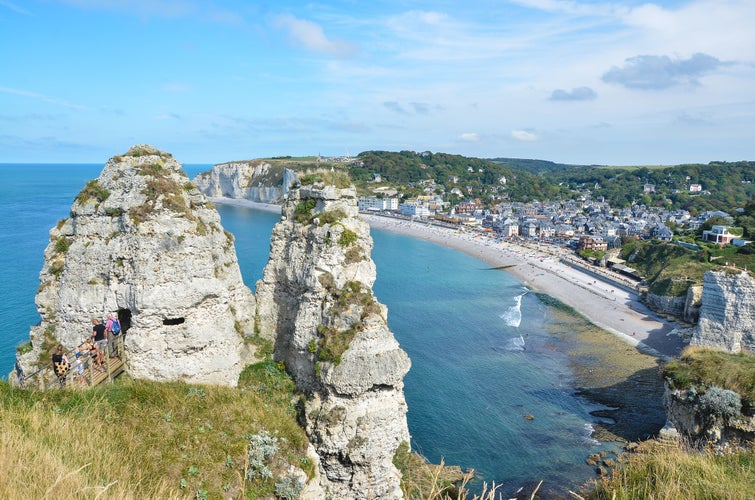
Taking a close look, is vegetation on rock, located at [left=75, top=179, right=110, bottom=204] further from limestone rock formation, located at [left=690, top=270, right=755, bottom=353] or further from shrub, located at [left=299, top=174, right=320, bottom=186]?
limestone rock formation, located at [left=690, top=270, right=755, bottom=353]

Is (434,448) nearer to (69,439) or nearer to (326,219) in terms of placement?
(326,219)

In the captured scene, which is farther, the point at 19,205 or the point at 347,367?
the point at 19,205

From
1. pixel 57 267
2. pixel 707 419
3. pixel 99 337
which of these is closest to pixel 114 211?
pixel 57 267

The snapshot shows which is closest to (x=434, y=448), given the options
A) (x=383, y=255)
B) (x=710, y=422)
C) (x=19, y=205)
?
(x=710, y=422)

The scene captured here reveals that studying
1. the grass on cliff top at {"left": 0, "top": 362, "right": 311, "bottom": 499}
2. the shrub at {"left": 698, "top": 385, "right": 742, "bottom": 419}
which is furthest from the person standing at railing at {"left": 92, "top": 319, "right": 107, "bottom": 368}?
the shrub at {"left": 698, "top": 385, "right": 742, "bottom": 419}

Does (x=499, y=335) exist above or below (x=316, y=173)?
below

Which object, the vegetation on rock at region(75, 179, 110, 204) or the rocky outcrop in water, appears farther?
the rocky outcrop in water

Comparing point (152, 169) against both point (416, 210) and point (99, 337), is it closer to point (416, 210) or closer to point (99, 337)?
point (99, 337)
